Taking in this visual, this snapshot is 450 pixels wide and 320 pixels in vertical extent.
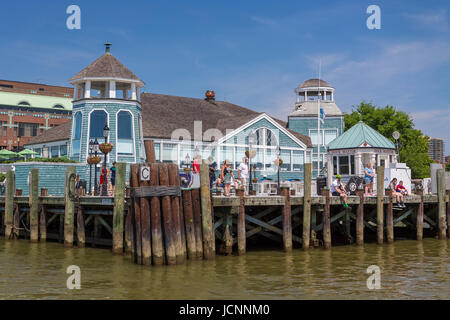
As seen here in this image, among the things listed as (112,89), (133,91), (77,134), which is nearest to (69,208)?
(77,134)

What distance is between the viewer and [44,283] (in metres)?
13.9

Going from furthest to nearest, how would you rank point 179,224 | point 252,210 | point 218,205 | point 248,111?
1. point 248,111
2. point 252,210
3. point 218,205
4. point 179,224

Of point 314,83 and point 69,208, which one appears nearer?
point 69,208

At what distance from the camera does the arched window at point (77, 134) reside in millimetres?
32906

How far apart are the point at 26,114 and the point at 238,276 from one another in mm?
64449

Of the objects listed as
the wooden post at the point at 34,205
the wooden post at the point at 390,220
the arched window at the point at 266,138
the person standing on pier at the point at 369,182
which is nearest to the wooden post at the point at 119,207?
the wooden post at the point at 34,205

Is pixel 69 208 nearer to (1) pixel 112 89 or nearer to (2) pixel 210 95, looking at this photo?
(1) pixel 112 89

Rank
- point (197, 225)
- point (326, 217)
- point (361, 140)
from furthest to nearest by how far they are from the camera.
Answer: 1. point (361, 140)
2. point (326, 217)
3. point (197, 225)

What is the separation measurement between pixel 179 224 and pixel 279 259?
3.87 m

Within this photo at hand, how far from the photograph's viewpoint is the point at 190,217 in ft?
52.1

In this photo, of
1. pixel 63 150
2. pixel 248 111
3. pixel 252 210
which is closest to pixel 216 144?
pixel 63 150

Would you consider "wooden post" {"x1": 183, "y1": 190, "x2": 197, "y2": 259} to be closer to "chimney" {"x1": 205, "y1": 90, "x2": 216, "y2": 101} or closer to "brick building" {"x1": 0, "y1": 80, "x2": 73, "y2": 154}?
"chimney" {"x1": 205, "y1": 90, "x2": 216, "y2": 101}

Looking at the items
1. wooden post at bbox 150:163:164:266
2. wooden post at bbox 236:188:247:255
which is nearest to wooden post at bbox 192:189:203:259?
wooden post at bbox 150:163:164:266
